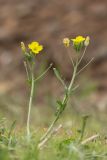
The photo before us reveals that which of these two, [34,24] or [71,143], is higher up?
[71,143]

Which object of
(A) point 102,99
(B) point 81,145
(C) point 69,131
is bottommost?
(A) point 102,99

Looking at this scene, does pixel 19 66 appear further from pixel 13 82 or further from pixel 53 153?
pixel 53 153

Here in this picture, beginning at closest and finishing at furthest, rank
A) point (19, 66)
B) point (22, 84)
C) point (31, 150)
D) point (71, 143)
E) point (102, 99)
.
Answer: point (31, 150), point (71, 143), point (102, 99), point (22, 84), point (19, 66)

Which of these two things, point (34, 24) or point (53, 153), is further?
point (34, 24)

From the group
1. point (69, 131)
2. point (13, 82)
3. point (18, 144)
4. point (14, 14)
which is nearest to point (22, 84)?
point (13, 82)

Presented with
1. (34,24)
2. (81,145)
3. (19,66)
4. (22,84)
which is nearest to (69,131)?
(81,145)

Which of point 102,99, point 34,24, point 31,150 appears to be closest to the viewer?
point 31,150

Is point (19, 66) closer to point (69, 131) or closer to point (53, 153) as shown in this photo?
point (69, 131)
